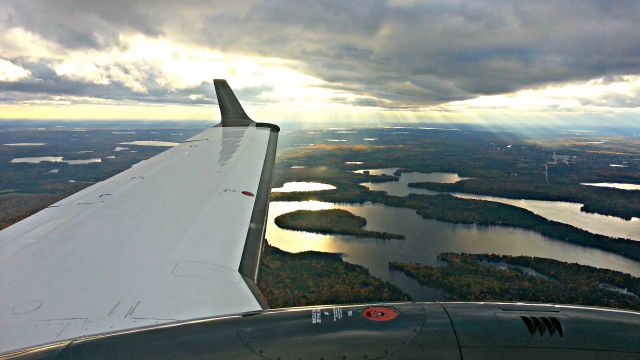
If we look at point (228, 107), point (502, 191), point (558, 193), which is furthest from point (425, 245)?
point (558, 193)

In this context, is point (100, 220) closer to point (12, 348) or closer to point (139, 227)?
point (139, 227)

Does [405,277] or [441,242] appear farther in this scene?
[441,242]

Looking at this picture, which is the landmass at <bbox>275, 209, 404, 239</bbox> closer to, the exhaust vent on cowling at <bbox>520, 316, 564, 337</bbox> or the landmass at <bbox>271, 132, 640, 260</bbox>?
the landmass at <bbox>271, 132, 640, 260</bbox>

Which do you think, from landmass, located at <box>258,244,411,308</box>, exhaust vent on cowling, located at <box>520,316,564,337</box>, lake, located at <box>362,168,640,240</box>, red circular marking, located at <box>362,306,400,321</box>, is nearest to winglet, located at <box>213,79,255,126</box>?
red circular marking, located at <box>362,306,400,321</box>

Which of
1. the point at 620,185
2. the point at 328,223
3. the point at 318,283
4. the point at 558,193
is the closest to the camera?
the point at 318,283

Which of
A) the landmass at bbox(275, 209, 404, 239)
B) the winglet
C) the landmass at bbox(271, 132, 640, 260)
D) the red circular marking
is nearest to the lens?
the red circular marking

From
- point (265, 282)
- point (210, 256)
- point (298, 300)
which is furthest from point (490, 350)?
point (265, 282)

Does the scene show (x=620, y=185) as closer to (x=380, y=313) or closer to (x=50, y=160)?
(x=380, y=313)
